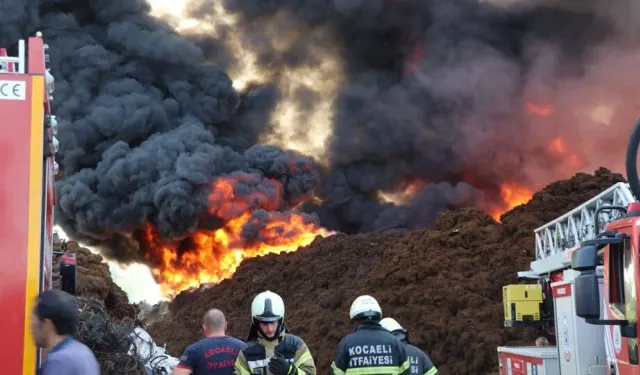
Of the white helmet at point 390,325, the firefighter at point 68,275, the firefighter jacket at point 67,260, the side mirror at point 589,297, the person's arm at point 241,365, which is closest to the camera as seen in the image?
the side mirror at point 589,297

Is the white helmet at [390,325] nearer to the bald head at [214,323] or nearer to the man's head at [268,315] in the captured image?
the bald head at [214,323]

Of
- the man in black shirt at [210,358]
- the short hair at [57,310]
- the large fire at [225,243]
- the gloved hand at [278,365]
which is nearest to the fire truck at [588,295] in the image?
the gloved hand at [278,365]

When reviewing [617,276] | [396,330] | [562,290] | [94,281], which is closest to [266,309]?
[396,330]

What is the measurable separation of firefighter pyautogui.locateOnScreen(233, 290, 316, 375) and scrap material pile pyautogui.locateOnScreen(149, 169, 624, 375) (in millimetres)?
13251

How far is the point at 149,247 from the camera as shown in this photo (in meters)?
31.3

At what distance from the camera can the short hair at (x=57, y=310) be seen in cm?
370

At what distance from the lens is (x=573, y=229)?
12.2 meters

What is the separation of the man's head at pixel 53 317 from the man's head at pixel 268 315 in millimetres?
1346

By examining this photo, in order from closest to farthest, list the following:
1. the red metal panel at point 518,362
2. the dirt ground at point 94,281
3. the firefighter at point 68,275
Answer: the firefighter at point 68,275 → the red metal panel at point 518,362 → the dirt ground at point 94,281

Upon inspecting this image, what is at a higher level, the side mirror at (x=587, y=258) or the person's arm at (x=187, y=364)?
the side mirror at (x=587, y=258)

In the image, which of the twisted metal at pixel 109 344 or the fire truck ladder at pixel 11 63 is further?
the twisted metal at pixel 109 344

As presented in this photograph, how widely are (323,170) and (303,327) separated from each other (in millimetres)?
14676

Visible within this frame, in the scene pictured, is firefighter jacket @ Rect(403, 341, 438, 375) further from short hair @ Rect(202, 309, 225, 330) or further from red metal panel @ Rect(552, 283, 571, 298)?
red metal panel @ Rect(552, 283, 571, 298)

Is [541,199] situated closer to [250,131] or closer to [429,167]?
[429,167]
